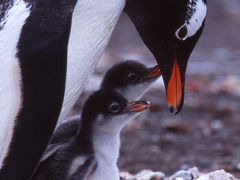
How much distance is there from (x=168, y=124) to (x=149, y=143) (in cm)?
41

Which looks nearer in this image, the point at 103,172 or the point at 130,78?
the point at 103,172

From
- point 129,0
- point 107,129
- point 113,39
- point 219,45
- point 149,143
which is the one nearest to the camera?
point 129,0

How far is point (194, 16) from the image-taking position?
2.79m

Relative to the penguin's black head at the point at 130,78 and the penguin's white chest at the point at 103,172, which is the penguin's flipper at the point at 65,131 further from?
the penguin's black head at the point at 130,78

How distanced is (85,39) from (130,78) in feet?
3.05

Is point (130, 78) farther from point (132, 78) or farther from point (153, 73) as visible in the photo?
point (153, 73)

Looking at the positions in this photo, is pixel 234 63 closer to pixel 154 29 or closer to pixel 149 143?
pixel 149 143

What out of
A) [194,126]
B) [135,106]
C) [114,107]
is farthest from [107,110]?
[194,126]

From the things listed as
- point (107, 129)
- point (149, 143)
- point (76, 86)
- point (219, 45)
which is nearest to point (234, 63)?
point (219, 45)

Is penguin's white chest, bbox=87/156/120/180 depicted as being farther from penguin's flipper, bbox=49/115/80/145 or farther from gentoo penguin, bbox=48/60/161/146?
gentoo penguin, bbox=48/60/161/146

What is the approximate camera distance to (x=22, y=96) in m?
2.51

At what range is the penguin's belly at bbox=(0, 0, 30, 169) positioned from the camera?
248cm

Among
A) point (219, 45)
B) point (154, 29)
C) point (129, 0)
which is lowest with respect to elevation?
point (219, 45)

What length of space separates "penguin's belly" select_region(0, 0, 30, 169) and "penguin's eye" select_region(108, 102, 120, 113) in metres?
0.79
